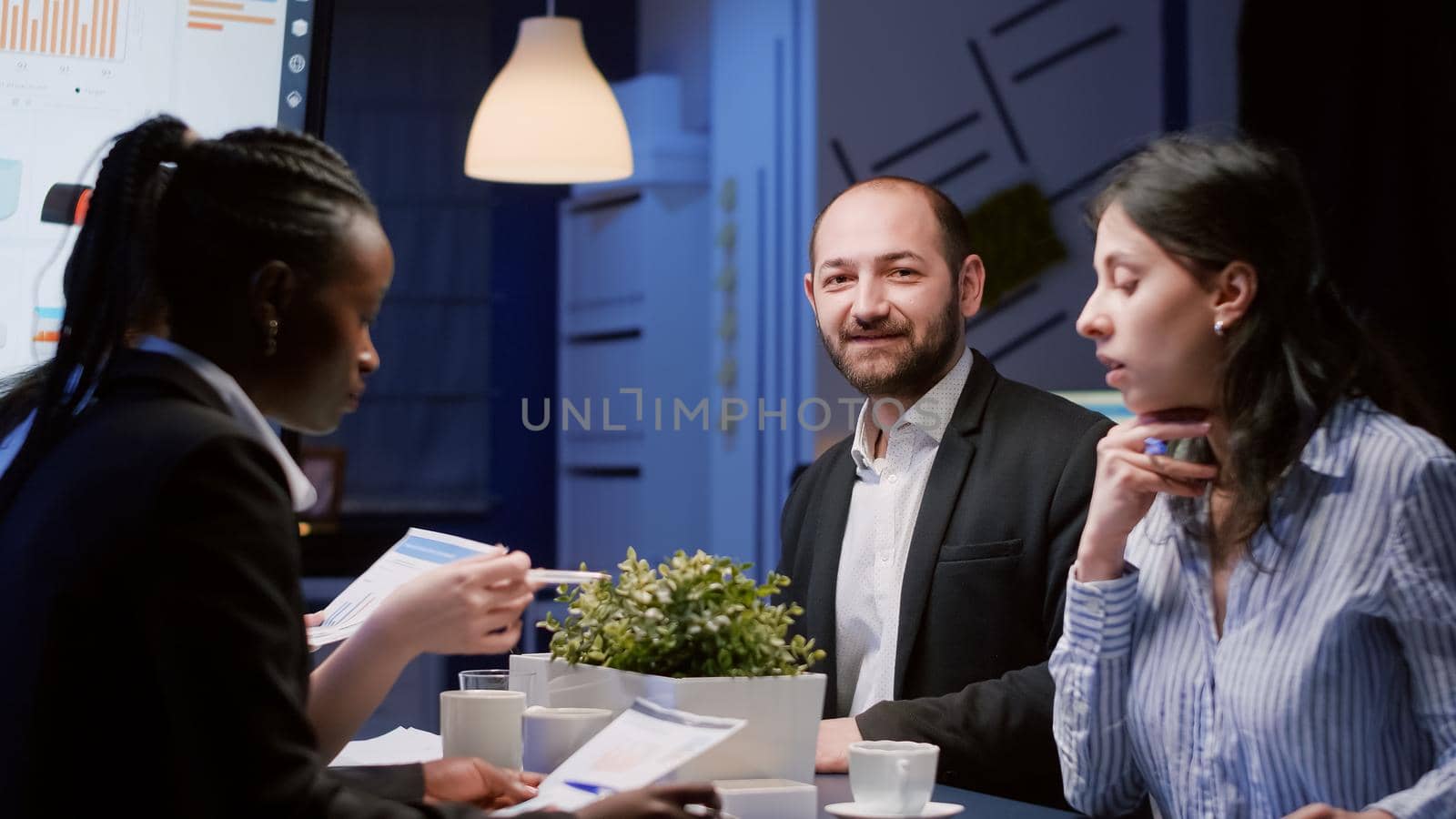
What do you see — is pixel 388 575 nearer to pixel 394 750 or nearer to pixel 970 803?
pixel 394 750

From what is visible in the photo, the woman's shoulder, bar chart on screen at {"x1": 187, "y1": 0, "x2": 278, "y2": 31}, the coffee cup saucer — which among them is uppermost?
bar chart on screen at {"x1": 187, "y1": 0, "x2": 278, "y2": 31}

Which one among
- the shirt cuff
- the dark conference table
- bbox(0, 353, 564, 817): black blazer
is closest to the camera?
bbox(0, 353, 564, 817): black blazer

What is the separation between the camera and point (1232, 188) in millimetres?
1594

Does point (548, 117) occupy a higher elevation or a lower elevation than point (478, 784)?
higher

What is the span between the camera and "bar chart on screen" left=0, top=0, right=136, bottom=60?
7.37ft

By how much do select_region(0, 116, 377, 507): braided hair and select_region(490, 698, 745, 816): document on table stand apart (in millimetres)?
500

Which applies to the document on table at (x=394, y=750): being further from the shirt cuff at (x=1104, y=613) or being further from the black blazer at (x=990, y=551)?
the shirt cuff at (x=1104, y=613)

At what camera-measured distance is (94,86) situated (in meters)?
2.25

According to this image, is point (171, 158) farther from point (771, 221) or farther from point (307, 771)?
point (771, 221)

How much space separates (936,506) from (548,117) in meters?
2.49

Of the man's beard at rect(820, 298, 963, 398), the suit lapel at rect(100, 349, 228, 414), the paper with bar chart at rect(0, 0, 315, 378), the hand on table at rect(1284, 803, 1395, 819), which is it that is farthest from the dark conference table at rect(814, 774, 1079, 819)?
the paper with bar chart at rect(0, 0, 315, 378)

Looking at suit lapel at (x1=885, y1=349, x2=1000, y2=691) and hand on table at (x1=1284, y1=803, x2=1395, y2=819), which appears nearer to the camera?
hand on table at (x1=1284, y1=803, x2=1395, y2=819)

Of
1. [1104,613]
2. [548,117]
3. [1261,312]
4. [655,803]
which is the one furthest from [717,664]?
[548,117]

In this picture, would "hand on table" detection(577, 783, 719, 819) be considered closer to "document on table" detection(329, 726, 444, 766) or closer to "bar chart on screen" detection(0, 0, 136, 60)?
"document on table" detection(329, 726, 444, 766)
